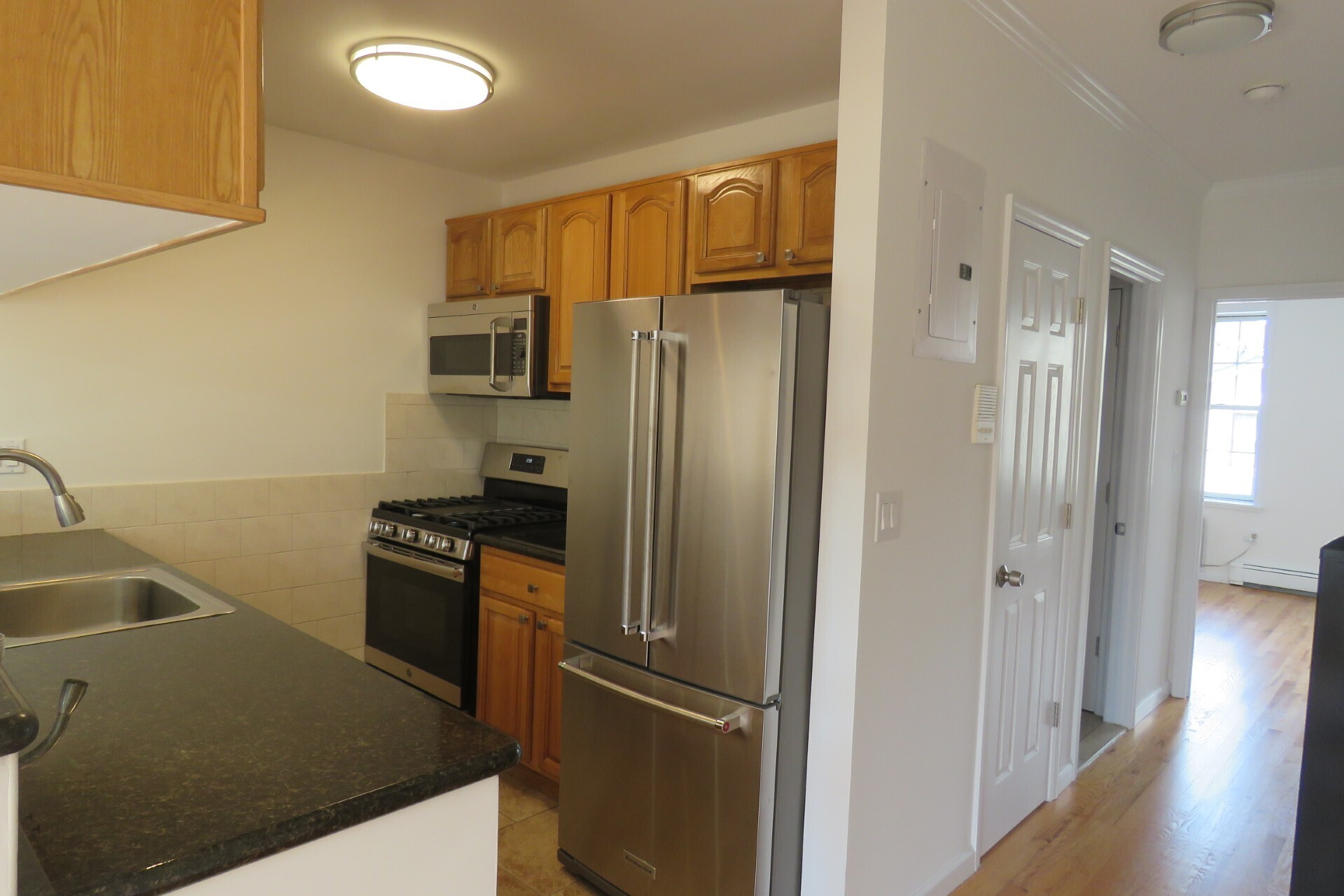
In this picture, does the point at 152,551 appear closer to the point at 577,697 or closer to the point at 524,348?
the point at 524,348

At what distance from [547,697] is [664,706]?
2.94ft

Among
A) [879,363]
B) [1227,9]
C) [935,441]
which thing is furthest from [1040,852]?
[1227,9]

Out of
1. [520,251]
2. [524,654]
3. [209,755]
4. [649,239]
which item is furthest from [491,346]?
[209,755]

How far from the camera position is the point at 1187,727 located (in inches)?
148

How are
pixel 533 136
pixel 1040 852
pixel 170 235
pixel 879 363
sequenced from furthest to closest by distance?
pixel 533 136 → pixel 1040 852 → pixel 879 363 → pixel 170 235

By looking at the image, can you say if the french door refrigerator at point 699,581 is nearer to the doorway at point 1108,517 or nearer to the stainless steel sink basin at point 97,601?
the stainless steel sink basin at point 97,601

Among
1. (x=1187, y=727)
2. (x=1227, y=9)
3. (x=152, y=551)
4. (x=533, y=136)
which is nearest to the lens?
(x=1227, y=9)

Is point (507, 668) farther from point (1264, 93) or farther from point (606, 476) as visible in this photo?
point (1264, 93)

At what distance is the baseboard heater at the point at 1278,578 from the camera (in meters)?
6.62

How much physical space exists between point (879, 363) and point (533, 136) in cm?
206

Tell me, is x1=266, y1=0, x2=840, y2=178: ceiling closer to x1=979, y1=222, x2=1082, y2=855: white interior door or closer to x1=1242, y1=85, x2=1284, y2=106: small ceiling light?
x1=979, y1=222, x2=1082, y2=855: white interior door

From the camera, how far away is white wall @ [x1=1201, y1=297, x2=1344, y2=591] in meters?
6.55

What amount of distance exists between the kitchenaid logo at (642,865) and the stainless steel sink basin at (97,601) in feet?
4.18

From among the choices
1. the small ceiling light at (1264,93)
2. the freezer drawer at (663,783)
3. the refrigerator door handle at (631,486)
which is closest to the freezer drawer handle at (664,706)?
the freezer drawer at (663,783)
